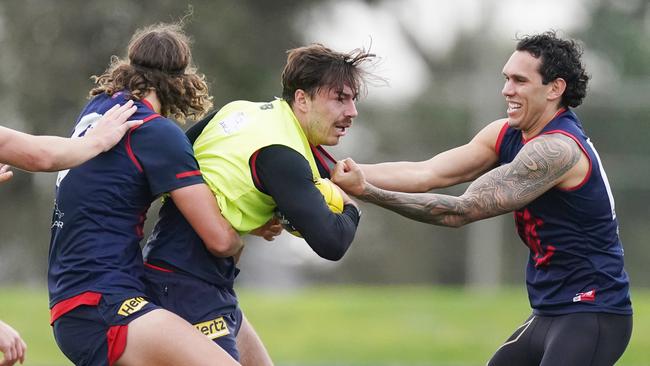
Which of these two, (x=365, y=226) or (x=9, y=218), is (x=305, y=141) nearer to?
(x=365, y=226)

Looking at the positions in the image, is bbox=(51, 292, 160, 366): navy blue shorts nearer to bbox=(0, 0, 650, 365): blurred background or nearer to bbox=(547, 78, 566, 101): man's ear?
bbox=(547, 78, 566, 101): man's ear

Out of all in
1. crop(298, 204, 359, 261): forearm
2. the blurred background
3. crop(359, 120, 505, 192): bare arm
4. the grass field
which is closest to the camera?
crop(298, 204, 359, 261): forearm

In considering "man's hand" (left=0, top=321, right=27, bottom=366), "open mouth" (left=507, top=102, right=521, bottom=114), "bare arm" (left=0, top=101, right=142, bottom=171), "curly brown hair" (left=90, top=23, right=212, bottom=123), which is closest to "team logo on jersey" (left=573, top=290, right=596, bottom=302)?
"open mouth" (left=507, top=102, right=521, bottom=114)

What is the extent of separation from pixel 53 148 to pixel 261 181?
3.05ft

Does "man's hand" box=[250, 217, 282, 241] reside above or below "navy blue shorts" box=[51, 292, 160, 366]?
above

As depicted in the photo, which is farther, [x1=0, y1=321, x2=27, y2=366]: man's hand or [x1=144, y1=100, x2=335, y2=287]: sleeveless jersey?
[x1=144, y1=100, x2=335, y2=287]: sleeveless jersey

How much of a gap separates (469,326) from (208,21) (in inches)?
452

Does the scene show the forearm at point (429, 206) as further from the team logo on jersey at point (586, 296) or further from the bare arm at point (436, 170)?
the team logo on jersey at point (586, 296)

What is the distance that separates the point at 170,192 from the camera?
5.45 m

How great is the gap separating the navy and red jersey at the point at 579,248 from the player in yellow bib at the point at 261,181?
1045 millimetres

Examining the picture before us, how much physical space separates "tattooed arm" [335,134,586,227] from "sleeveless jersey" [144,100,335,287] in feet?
1.84

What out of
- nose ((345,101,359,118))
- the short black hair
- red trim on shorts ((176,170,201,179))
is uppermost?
the short black hair

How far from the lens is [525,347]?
6273mm

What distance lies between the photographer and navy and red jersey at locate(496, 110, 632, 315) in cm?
611
